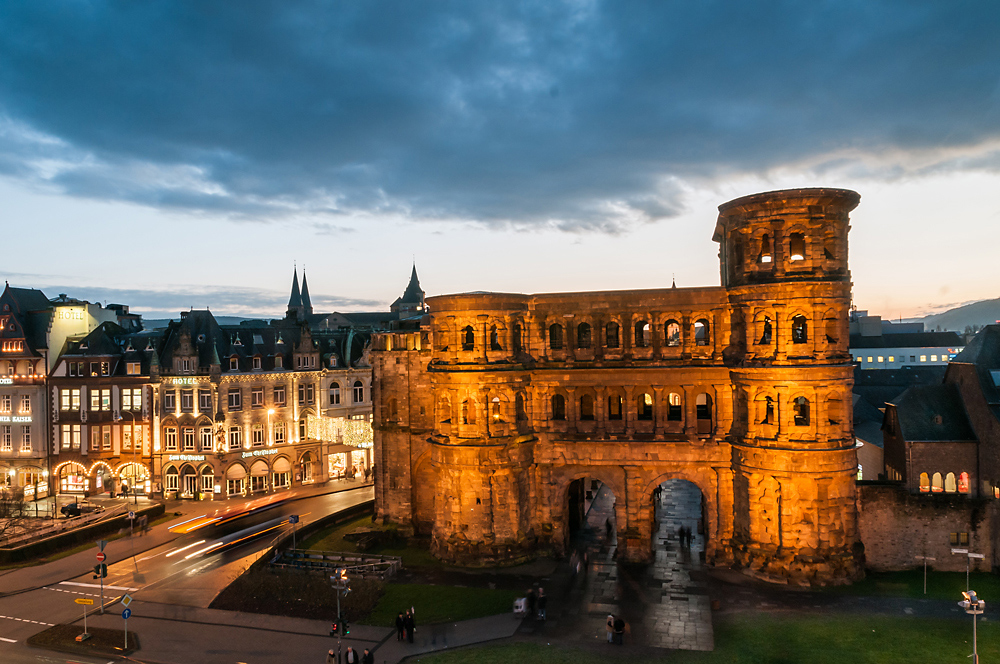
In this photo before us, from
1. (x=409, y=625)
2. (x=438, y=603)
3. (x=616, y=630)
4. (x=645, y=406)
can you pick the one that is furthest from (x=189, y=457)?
(x=616, y=630)

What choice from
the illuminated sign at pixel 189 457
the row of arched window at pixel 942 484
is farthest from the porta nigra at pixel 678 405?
the illuminated sign at pixel 189 457

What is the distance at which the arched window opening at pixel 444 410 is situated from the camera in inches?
1763

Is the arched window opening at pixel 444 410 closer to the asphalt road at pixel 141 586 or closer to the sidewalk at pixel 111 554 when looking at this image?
the asphalt road at pixel 141 586

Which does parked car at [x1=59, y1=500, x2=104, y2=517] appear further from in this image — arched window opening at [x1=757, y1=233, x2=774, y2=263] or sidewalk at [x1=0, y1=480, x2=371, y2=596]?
arched window opening at [x1=757, y1=233, x2=774, y2=263]

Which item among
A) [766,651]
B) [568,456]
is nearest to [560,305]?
[568,456]

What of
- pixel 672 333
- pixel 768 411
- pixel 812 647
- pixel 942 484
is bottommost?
pixel 812 647

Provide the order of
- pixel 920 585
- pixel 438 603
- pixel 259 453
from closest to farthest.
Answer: pixel 438 603, pixel 920 585, pixel 259 453

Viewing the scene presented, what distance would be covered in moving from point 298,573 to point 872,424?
156 feet

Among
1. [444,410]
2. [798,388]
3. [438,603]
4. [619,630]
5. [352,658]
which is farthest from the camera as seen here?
[444,410]

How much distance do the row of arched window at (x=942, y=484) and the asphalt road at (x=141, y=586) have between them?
150ft

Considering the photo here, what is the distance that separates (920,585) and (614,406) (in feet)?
68.2

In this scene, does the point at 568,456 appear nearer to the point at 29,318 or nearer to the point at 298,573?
the point at 298,573

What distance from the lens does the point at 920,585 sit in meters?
38.1

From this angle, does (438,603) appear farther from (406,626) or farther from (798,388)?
(798,388)
